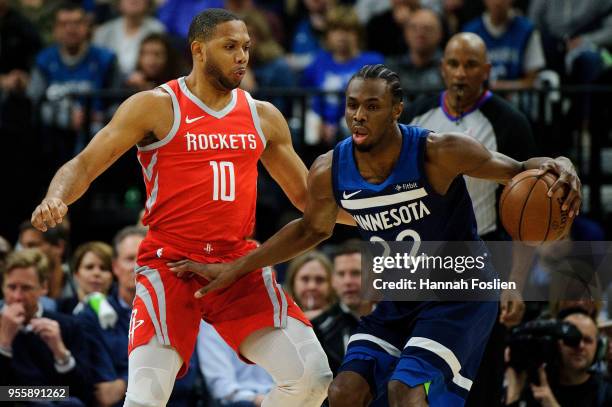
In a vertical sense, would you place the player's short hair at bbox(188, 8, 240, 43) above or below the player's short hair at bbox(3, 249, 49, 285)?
above

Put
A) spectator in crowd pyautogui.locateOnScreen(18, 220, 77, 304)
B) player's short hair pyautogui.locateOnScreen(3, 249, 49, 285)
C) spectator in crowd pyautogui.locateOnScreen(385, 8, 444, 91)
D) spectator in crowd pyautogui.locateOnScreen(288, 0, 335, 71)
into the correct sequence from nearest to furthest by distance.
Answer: player's short hair pyautogui.locateOnScreen(3, 249, 49, 285) < spectator in crowd pyautogui.locateOnScreen(18, 220, 77, 304) < spectator in crowd pyautogui.locateOnScreen(385, 8, 444, 91) < spectator in crowd pyautogui.locateOnScreen(288, 0, 335, 71)

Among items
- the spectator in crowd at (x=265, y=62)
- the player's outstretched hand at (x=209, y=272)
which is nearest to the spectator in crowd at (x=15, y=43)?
the spectator in crowd at (x=265, y=62)

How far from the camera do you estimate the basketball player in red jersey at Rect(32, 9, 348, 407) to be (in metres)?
5.61

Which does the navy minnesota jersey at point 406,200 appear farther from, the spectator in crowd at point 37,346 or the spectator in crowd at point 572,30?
the spectator in crowd at point 572,30

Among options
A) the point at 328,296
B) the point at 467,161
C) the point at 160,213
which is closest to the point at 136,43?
the point at 328,296

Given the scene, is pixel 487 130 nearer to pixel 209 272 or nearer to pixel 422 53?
pixel 209 272

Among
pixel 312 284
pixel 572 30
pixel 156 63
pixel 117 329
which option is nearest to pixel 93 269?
pixel 117 329

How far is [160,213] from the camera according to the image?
19.0 ft

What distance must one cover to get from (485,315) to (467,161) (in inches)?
30.5

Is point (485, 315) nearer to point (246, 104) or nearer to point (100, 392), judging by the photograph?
point (246, 104)

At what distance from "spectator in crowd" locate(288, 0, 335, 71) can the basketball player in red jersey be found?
5835 millimetres

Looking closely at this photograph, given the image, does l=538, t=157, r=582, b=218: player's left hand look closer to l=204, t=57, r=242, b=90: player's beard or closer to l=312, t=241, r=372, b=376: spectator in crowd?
l=204, t=57, r=242, b=90: player's beard

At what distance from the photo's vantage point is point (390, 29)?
11.2 metres

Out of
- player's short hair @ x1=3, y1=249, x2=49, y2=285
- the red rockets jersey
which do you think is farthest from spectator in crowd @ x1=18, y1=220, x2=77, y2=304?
the red rockets jersey
